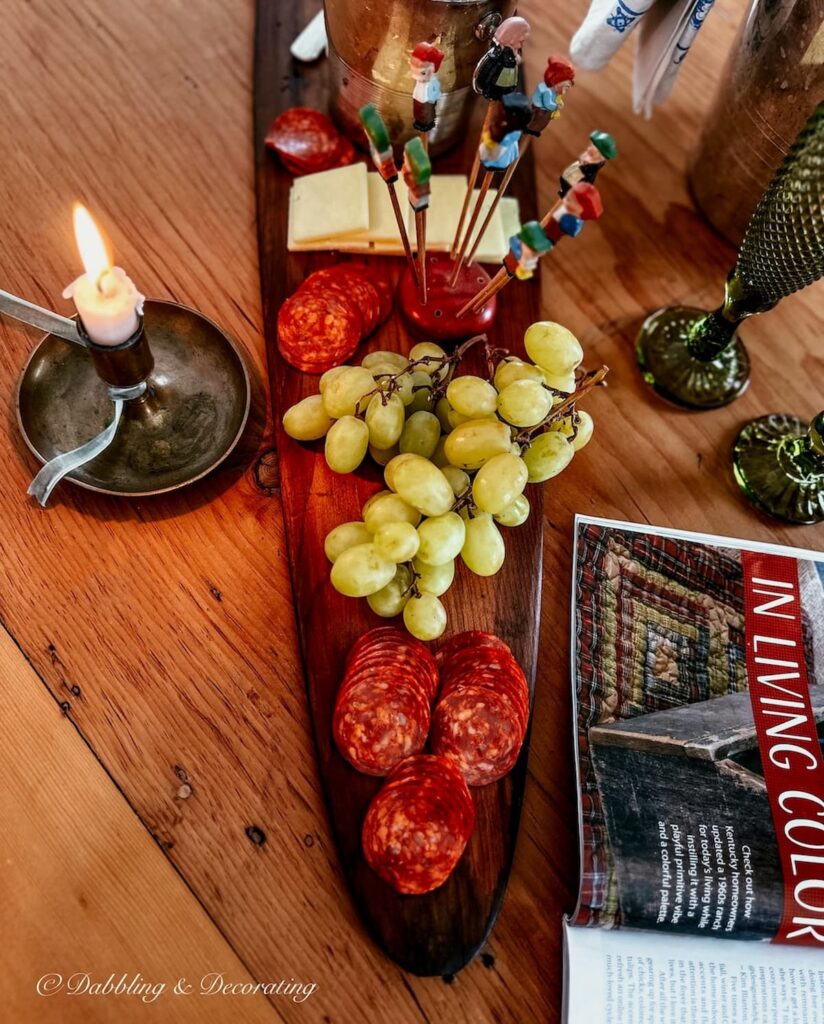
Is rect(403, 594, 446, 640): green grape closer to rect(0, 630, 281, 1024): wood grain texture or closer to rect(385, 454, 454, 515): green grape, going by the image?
rect(385, 454, 454, 515): green grape

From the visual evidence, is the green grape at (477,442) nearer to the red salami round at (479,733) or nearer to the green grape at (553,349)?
the green grape at (553,349)

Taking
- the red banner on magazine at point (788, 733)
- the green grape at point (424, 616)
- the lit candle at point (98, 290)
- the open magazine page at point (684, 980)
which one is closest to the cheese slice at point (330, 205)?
the lit candle at point (98, 290)

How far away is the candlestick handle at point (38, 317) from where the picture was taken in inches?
24.1

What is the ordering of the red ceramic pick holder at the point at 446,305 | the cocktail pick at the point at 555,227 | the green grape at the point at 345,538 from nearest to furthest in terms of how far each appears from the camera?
1. the cocktail pick at the point at 555,227
2. the green grape at the point at 345,538
3. the red ceramic pick holder at the point at 446,305

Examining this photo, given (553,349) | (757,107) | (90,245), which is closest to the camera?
(90,245)

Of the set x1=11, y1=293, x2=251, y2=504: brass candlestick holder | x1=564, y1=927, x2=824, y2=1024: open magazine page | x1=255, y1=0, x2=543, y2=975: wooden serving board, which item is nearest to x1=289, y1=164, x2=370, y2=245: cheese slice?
x1=255, y1=0, x2=543, y2=975: wooden serving board

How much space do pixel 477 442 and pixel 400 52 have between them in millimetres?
344

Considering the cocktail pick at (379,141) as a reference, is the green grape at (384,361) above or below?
below

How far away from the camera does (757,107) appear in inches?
28.0

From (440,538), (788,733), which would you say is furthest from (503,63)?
(788,733)

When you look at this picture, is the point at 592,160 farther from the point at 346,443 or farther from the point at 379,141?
the point at 346,443

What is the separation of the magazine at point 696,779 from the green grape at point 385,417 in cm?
20

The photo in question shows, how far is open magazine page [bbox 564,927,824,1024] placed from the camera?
0.56 metres

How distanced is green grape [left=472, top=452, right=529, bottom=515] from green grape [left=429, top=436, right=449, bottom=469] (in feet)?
0.18
